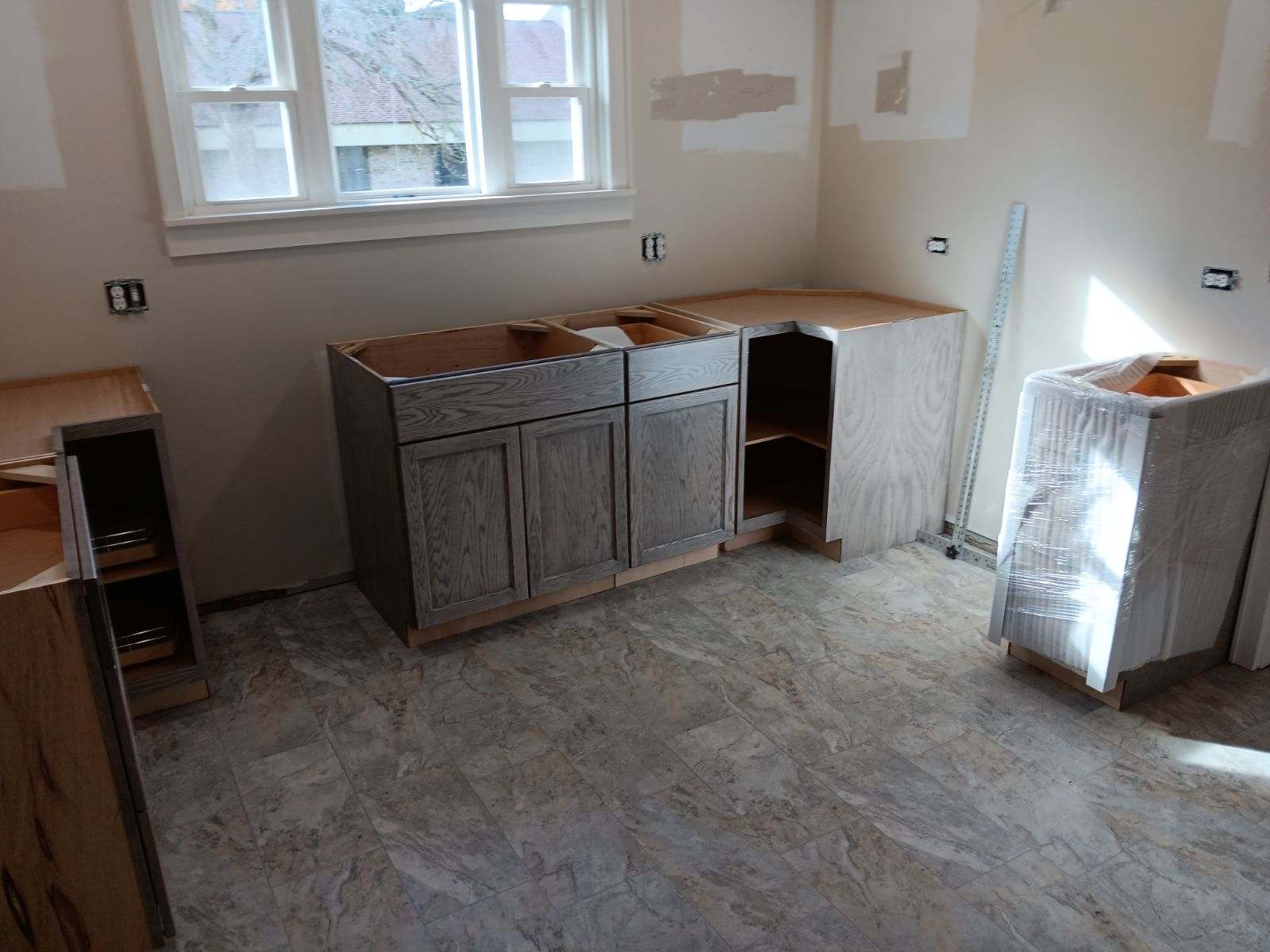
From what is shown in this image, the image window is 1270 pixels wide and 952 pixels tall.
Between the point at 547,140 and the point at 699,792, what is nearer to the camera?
the point at 699,792

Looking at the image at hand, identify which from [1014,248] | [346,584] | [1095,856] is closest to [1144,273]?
[1014,248]

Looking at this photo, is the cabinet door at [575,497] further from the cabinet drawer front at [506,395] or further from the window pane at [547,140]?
the window pane at [547,140]

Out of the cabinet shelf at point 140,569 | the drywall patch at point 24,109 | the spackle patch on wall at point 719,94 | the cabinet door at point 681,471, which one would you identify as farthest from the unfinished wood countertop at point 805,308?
the drywall patch at point 24,109

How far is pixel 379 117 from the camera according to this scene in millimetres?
3338

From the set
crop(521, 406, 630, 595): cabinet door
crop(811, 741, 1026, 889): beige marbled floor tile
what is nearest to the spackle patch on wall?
crop(521, 406, 630, 595): cabinet door

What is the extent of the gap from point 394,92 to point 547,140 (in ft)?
1.92

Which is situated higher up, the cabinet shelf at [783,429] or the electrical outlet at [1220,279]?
the electrical outlet at [1220,279]

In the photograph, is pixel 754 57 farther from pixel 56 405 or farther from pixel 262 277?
pixel 56 405

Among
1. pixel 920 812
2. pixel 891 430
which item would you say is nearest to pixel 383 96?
pixel 891 430

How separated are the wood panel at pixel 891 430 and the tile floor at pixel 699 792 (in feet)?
1.57

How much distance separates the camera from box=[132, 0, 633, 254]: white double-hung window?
9.95 feet

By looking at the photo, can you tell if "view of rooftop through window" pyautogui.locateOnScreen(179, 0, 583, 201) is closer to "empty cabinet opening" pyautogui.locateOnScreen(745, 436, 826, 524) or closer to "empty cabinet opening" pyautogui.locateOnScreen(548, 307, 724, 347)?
"empty cabinet opening" pyautogui.locateOnScreen(548, 307, 724, 347)

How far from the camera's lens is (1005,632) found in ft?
9.84

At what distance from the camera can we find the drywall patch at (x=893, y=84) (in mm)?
3748
